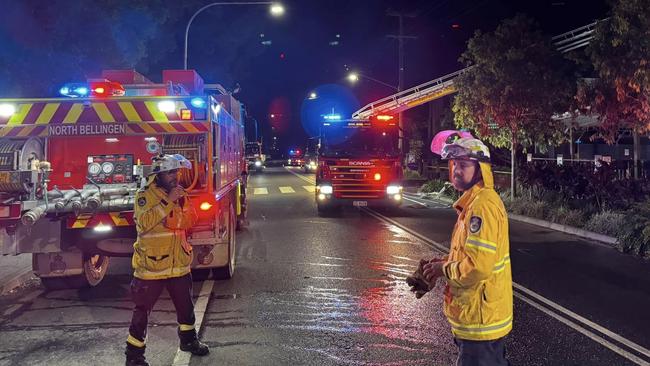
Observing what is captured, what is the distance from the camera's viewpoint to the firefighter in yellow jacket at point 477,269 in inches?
113

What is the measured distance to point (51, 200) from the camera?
580 cm

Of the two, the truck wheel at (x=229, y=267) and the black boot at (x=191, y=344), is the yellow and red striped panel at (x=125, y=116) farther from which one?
the black boot at (x=191, y=344)

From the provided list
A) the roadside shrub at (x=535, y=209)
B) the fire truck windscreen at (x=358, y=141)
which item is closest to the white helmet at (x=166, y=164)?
the roadside shrub at (x=535, y=209)

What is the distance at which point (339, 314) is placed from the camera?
6203mm

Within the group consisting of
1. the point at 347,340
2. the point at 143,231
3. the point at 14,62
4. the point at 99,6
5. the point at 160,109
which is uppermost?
the point at 99,6

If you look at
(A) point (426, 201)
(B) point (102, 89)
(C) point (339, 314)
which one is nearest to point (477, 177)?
(C) point (339, 314)

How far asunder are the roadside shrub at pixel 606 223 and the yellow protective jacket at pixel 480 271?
891 cm

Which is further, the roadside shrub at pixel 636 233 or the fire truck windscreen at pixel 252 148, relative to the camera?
the fire truck windscreen at pixel 252 148

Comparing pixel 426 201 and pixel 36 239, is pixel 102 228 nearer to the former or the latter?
pixel 36 239

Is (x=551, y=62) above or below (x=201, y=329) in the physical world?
above

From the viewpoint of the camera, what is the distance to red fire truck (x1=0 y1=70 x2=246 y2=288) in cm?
594

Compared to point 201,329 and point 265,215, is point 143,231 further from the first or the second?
point 265,215

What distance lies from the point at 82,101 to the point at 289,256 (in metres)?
4.35

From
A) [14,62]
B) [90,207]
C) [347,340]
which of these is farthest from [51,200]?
[14,62]
